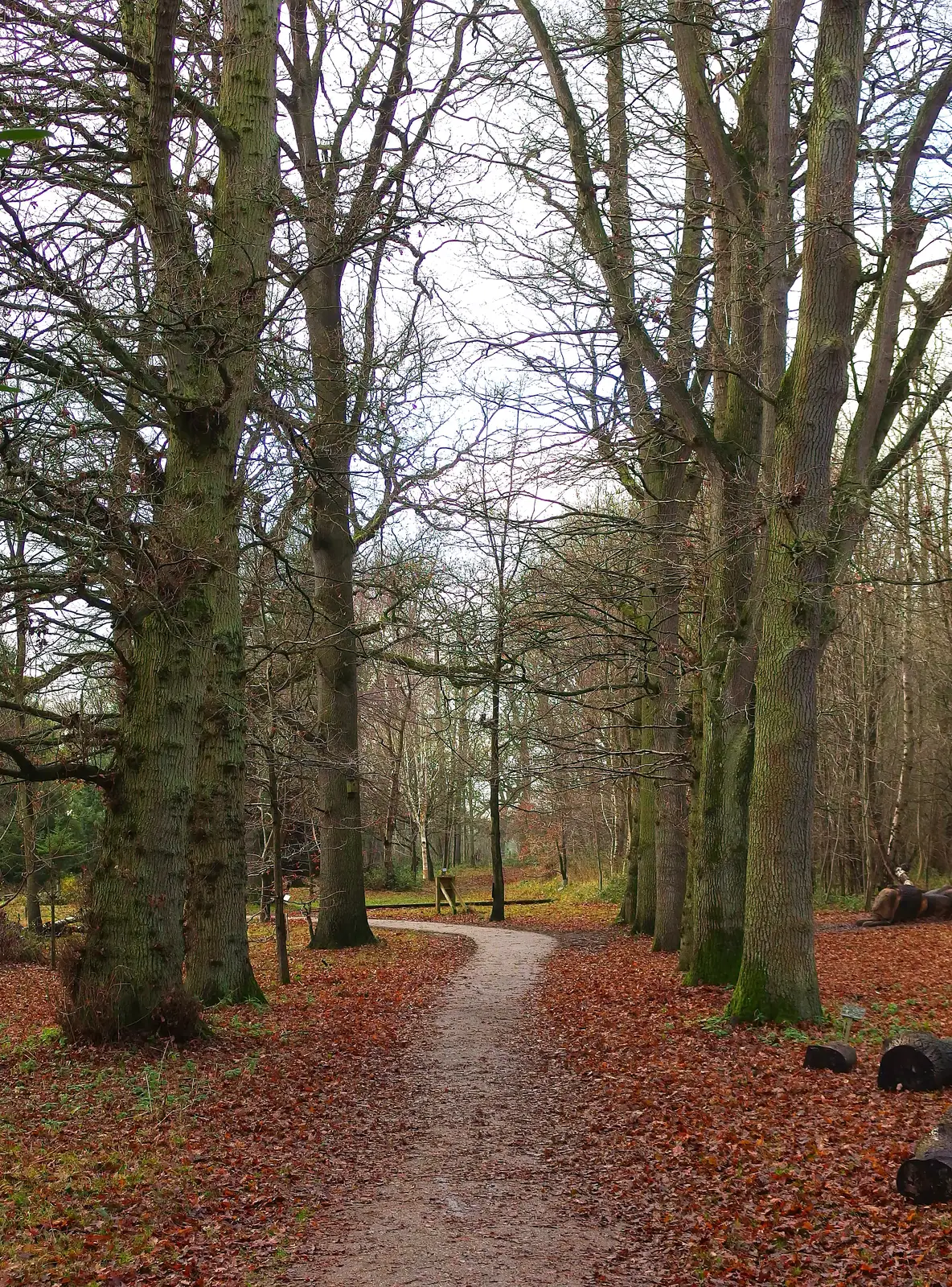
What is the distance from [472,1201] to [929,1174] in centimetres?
241

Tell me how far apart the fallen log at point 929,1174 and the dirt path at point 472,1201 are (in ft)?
4.63

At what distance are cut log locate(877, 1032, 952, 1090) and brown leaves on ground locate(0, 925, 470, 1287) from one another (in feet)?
11.5

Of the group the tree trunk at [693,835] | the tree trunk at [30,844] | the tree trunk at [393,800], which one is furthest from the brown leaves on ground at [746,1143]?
the tree trunk at [393,800]

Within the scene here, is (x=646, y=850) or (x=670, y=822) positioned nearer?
(x=670, y=822)

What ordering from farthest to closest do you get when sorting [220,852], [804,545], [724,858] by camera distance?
1. [724,858]
2. [220,852]
3. [804,545]

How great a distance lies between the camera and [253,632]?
51.4ft

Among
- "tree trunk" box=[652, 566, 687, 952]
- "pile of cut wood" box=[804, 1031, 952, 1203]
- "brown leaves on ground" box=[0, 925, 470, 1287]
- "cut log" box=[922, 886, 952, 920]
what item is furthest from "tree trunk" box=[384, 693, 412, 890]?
"pile of cut wood" box=[804, 1031, 952, 1203]

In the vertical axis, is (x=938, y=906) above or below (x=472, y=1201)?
below

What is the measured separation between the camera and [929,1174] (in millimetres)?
5086

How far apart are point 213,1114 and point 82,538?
4.19 metres

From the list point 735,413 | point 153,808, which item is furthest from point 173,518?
point 735,413

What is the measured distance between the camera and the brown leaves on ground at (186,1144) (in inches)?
188

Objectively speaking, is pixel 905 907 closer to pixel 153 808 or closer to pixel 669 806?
pixel 669 806

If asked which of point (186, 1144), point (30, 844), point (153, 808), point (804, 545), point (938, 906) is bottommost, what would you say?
point (938, 906)
